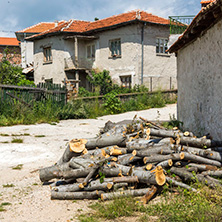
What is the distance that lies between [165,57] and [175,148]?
17.9 m

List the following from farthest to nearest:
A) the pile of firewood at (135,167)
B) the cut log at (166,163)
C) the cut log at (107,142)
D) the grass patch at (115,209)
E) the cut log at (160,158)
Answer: the cut log at (107,142) → the cut log at (160,158) → the cut log at (166,163) → the pile of firewood at (135,167) → the grass patch at (115,209)

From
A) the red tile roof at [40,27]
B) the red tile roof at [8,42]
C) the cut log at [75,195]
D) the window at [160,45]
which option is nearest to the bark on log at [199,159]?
the cut log at [75,195]

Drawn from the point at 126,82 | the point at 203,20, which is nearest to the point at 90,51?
the point at 126,82

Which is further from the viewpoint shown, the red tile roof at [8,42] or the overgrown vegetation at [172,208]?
the red tile roof at [8,42]

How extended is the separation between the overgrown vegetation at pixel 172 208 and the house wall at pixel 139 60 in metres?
17.2

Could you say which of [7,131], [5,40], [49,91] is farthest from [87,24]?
[5,40]

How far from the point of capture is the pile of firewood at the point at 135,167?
15.9ft

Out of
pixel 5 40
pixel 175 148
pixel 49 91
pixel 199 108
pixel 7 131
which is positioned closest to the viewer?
pixel 175 148

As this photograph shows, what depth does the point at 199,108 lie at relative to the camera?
25.0 feet

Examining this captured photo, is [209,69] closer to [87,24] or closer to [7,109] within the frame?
[7,109]

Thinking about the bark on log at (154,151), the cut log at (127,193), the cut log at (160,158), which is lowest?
the cut log at (127,193)

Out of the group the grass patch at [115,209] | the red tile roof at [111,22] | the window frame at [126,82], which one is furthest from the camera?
the window frame at [126,82]

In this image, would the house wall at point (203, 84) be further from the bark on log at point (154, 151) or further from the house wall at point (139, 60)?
the house wall at point (139, 60)

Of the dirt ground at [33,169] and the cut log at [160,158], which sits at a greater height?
the cut log at [160,158]
